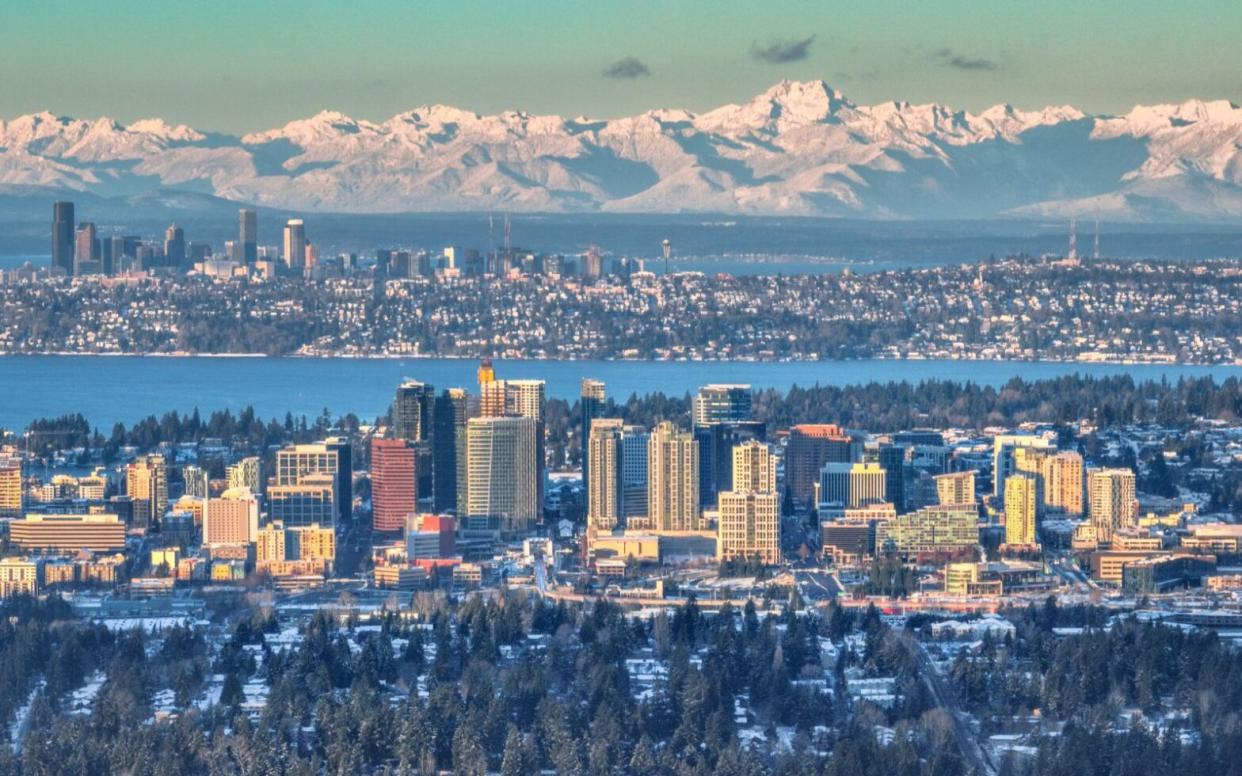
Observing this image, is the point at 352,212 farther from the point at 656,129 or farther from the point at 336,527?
the point at 336,527

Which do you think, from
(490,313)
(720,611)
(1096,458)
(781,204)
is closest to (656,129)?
(781,204)

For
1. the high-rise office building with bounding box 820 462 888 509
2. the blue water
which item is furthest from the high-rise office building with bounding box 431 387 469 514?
the blue water

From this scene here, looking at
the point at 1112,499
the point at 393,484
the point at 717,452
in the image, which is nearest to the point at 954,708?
the point at 1112,499

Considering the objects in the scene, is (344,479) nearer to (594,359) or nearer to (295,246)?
(594,359)

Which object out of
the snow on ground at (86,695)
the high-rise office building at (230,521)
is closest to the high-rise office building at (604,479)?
the high-rise office building at (230,521)

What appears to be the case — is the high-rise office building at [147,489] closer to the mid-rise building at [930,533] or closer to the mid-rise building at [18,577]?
the mid-rise building at [18,577]

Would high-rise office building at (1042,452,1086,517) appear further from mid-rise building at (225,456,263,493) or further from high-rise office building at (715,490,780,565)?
mid-rise building at (225,456,263,493)

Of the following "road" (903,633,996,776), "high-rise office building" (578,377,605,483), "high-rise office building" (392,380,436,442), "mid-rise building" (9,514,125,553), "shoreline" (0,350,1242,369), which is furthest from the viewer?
"shoreline" (0,350,1242,369)
